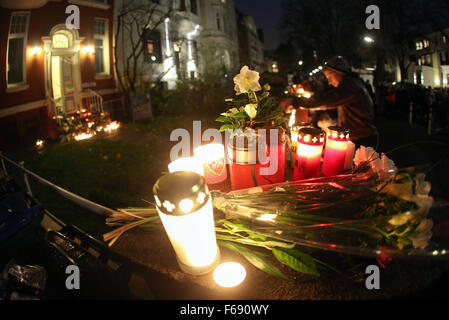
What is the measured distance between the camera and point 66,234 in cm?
204

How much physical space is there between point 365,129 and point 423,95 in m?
9.99

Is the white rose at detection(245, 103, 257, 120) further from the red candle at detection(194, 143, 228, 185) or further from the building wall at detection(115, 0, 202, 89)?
the building wall at detection(115, 0, 202, 89)

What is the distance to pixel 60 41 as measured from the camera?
400 inches

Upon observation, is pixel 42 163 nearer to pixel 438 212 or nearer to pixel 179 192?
pixel 179 192

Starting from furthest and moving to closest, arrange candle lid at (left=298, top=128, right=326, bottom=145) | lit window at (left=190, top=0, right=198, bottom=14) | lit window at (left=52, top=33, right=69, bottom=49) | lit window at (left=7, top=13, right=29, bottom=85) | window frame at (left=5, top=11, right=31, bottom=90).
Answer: lit window at (left=190, top=0, right=198, bottom=14) < lit window at (left=52, top=33, right=69, bottom=49) < lit window at (left=7, top=13, right=29, bottom=85) < window frame at (left=5, top=11, right=31, bottom=90) < candle lid at (left=298, top=128, right=326, bottom=145)

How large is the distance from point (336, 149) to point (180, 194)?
159 cm

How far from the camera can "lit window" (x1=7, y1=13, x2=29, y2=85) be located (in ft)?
27.7

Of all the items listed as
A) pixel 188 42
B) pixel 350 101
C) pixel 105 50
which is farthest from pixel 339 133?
pixel 188 42

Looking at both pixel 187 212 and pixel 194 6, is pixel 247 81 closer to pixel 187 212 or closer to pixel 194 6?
pixel 187 212

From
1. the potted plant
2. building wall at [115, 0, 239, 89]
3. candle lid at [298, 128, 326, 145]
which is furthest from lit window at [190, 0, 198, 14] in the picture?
candle lid at [298, 128, 326, 145]

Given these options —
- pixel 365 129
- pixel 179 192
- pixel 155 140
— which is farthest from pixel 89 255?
pixel 155 140

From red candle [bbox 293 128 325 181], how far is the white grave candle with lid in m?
1.18

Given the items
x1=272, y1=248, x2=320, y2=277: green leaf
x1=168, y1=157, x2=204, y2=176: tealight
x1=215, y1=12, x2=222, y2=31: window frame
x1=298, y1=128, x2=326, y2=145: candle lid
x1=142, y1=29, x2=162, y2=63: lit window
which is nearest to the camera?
x1=272, y1=248, x2=320, y2=277: green leaf

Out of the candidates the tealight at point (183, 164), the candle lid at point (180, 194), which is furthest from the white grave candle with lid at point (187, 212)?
the tealight at point (183, 164)
